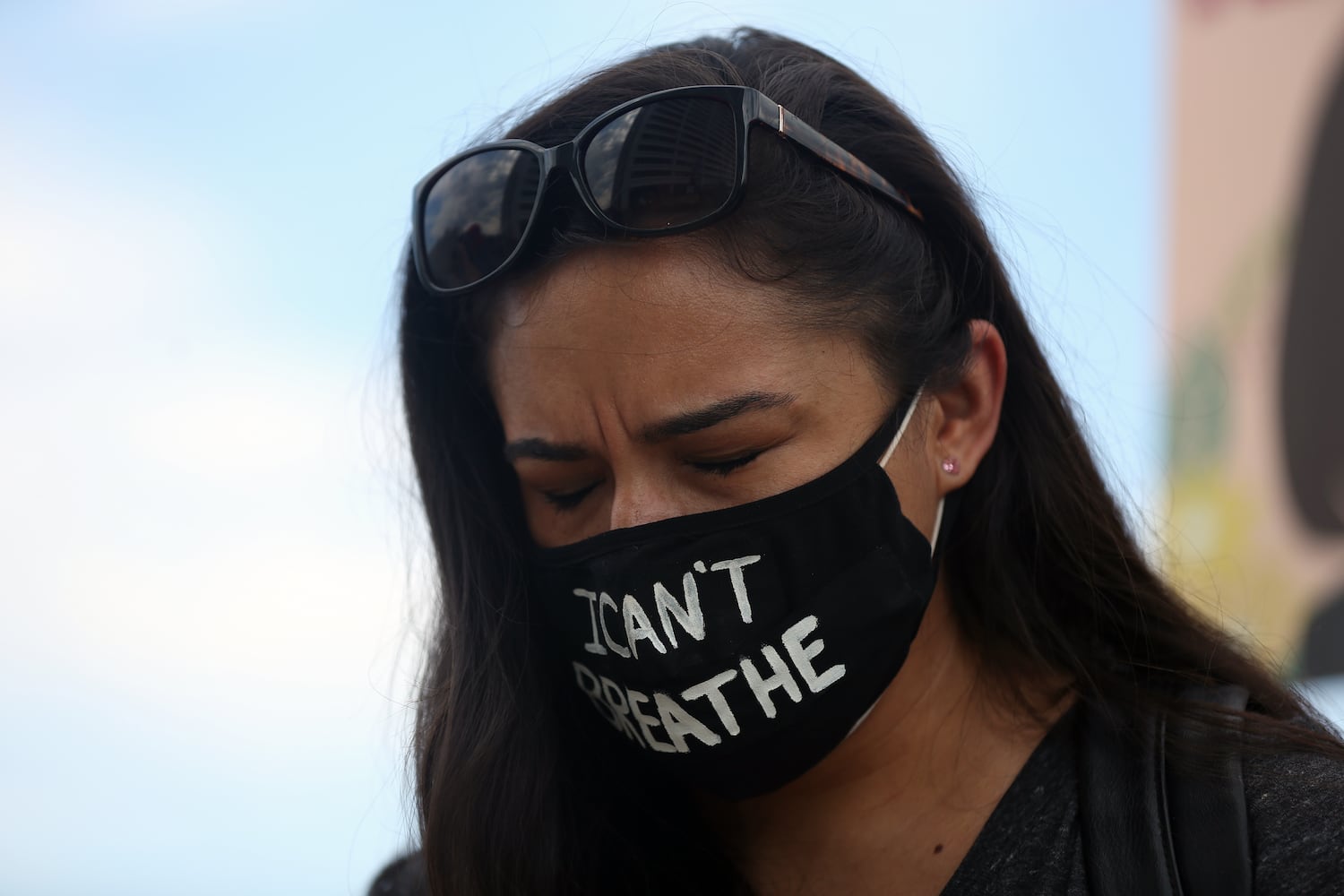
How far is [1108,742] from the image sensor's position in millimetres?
1555

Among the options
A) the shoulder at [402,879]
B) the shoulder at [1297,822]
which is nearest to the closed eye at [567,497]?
the shoulder at [402,879]

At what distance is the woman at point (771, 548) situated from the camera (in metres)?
1.56

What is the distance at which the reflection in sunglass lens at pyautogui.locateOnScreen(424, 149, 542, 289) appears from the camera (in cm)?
170

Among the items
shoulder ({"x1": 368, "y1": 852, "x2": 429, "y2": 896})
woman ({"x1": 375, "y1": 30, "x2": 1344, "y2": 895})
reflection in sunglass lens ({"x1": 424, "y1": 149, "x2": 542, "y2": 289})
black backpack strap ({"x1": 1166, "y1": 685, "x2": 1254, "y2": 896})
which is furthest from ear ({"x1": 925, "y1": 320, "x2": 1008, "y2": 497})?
shoulder ({"x1": 368, "y1": 852, "x2": 429, "y2": 896})

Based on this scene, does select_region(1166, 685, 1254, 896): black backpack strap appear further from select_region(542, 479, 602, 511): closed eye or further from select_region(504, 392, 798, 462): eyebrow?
select_region(542, 479, 602, 511): closed eye

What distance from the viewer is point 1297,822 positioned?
1.35 meters

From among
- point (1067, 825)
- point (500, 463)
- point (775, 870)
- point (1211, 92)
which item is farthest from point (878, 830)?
point (1211, 92)

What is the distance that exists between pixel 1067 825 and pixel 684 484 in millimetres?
690

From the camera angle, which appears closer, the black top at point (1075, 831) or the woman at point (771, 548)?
the black top at point (1075, 831)

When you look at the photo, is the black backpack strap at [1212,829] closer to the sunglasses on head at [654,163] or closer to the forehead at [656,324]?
the forehead at [656,324]

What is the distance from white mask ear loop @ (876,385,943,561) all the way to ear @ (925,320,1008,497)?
38 millimetres

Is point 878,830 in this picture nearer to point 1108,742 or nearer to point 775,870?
point 775,870

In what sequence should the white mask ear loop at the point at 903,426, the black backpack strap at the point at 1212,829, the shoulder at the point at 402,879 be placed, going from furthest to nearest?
1. the shoulder at the point at 402,879
2. the white mask ear loop at the point at 903,426
3. the black backpack strap at the point at 1212,829

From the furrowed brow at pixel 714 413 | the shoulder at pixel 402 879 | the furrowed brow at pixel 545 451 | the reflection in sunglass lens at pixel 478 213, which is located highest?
the reflection in sunglass lens at pixel 478 213
